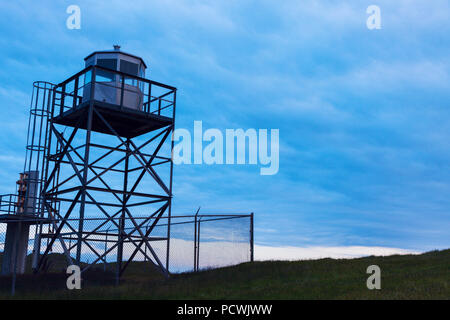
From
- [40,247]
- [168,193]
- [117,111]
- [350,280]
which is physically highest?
[117,111]

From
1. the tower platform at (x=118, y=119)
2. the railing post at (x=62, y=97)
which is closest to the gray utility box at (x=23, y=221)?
the tower platform at (x=118, y=119)

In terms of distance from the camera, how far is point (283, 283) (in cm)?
1666

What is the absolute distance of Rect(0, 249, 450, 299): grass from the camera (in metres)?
14.2

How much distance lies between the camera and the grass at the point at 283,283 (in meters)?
14.2

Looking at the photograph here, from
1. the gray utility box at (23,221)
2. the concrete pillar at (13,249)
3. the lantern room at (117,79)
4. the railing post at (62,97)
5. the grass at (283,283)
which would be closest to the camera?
the grass at (283,283)

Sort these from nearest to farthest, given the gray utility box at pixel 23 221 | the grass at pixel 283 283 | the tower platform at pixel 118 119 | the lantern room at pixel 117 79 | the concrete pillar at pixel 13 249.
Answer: the grass at pixel 283 283
the tower platform at pixel 118 119
the lantern room at pixel 117 79
the gray utility box at pixel 23 221
the concrete pillar at pixel 13 249

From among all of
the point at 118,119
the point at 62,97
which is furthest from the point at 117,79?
the point at 62,97

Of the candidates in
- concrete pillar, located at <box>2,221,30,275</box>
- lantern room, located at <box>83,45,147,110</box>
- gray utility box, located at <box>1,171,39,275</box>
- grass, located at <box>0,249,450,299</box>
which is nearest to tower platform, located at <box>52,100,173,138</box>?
lantern room, located at <box>83,45,147,110</box>

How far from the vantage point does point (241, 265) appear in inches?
816

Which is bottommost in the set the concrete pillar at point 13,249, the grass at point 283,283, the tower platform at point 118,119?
the grass at point 283,283

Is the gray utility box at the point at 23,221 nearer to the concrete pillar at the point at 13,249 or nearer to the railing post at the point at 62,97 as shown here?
the concrete pillar at the point at 13,249
